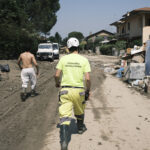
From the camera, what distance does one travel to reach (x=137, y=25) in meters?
40.4

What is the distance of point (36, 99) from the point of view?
873cm

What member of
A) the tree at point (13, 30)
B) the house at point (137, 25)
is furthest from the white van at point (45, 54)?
the house at point (137, 25)

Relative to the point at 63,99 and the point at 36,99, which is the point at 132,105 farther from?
the point at 63,99

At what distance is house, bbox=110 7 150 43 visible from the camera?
36.6m

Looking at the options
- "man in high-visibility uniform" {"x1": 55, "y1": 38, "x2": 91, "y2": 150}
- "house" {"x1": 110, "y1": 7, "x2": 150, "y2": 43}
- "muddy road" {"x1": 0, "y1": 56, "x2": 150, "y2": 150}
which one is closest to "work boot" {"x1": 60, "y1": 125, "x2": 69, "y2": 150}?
"man in high-visibility uniform" {"x1": 55, "y1": 38, "x2": 91, "y2": 150}

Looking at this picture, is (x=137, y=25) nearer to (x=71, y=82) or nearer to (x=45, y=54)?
(x=45, y=54)

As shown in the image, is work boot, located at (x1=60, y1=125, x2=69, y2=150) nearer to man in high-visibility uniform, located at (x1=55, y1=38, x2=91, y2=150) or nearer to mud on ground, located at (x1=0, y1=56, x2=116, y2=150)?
man in high-visibility uniform, located at (x1=55, y1=38, x2=91, y2=150)

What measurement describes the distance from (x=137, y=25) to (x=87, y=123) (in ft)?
122

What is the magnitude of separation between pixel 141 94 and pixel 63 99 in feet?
20.8

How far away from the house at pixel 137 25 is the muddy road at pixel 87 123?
29.1 meters

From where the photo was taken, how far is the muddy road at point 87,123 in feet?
15.0

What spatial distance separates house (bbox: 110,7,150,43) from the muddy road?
95.4ft

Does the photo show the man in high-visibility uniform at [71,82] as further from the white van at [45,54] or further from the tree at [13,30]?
the white van at [45,54]

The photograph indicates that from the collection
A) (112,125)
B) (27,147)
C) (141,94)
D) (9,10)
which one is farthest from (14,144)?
(9,10)
